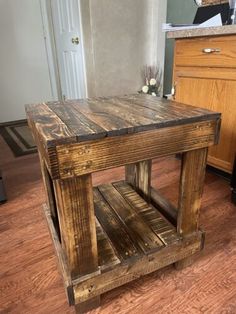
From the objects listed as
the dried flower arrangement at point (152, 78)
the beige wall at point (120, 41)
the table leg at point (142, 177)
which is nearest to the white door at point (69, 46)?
the beige wall at point (120, 41)

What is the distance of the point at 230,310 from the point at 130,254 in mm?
342

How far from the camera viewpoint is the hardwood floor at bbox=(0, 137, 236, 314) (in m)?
0.73

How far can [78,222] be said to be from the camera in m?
0.59

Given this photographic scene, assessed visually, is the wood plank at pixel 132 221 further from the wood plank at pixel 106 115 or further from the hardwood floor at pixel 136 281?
the wood plank at pixel 106 115

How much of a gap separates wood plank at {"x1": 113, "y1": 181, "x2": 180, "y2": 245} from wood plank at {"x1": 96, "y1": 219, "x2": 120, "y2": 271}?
0.18 meters

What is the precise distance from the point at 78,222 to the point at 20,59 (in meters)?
2.69

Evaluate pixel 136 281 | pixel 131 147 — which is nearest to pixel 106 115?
pixel 131 147

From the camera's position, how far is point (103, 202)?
1.02 metres

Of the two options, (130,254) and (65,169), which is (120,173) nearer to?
(130,254)

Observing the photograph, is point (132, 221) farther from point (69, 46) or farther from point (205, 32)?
point (69, 46)

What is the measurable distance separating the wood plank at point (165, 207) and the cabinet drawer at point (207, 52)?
0.73 metres

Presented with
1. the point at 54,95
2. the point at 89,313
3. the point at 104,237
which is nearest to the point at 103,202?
the point at 104,237

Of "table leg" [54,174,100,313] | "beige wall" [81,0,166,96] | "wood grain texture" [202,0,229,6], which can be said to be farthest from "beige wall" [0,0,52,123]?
"table leg" [54,174,100,313]

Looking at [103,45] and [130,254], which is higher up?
[103,45]
